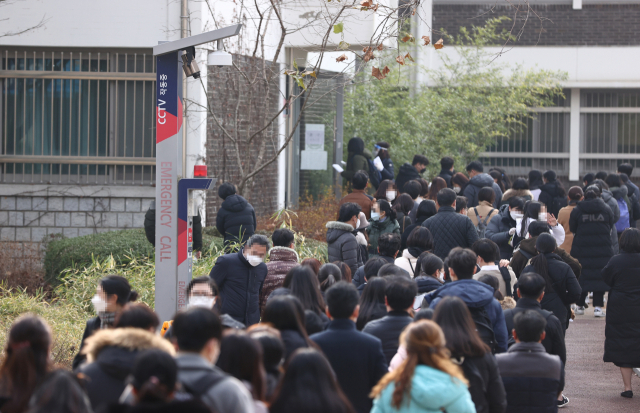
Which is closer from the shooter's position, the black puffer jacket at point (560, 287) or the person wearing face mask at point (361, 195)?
the black puffer jacket at point (560, 287)

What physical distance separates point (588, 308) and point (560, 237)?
321 cm

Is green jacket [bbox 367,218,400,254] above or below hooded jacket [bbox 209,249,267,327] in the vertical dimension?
above

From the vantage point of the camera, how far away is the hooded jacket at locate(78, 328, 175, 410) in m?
3.43

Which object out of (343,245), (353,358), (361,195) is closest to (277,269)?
(343,245)

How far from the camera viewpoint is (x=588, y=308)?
12258 millimetres

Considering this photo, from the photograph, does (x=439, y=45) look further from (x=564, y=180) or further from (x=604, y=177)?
(x=564, y=180)

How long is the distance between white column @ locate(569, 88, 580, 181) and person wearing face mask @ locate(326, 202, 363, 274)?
1579cm

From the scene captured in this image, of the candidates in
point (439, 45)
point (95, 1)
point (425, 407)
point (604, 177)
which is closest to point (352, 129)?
point (604, 177)

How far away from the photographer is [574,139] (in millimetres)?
22234

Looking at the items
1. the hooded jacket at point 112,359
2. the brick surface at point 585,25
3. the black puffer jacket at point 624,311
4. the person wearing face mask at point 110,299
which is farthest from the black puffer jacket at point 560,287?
the brick surface at point 585,25

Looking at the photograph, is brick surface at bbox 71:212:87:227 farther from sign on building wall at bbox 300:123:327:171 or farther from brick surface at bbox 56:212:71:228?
sign on building wall at bbox 300:123:327:171

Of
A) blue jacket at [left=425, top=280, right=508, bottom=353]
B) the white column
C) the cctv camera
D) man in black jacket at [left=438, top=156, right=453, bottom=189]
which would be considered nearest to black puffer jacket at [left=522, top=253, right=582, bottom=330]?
blue jacket at [left=425, top=280, right=508, bottom=353]

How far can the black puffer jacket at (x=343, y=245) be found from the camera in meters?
7.91

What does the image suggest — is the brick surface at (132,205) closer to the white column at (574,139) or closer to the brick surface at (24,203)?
the brick surface at (24,203)
